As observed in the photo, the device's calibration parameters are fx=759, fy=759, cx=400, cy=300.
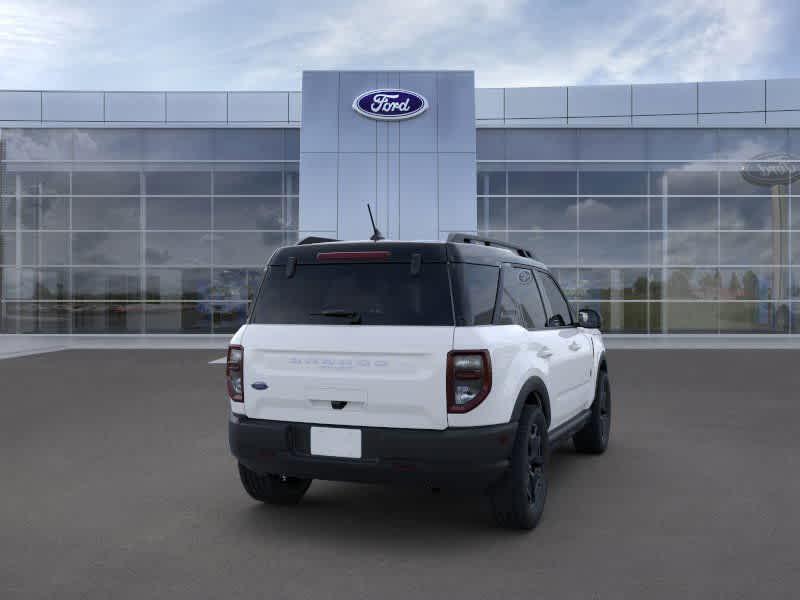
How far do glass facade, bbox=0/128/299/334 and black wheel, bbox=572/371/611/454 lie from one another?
2123cm

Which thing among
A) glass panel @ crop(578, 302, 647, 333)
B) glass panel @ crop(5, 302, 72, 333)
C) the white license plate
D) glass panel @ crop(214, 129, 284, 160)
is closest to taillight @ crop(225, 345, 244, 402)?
the white license plate

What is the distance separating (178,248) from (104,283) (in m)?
2.92

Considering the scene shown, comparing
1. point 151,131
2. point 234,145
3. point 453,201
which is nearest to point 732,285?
point 453,201

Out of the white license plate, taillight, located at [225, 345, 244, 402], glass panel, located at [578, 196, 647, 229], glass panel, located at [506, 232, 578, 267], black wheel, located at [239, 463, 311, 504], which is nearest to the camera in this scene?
the white license plate

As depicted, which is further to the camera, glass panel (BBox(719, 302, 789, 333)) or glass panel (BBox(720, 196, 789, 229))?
glass panel (BBox(720, 196, 789, 229))

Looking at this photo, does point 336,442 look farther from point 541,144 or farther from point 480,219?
point 541,144

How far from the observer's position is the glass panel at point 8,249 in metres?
27.8

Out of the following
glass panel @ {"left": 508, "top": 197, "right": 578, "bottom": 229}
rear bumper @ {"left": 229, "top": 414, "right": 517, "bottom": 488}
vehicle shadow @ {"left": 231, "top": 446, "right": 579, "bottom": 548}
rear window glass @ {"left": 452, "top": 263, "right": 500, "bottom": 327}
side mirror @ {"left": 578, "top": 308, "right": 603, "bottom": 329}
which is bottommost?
vehicle shadow @ {"left": 231, "top": 446, "right": 579, "bottom": 548}

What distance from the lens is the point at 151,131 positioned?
2794 centimetres

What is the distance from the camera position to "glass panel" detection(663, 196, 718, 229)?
27.4 meters

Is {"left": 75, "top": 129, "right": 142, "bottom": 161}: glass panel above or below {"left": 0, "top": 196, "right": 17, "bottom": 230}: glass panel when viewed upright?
above

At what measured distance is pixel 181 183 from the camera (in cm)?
2789

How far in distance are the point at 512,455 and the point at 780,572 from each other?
1.56m

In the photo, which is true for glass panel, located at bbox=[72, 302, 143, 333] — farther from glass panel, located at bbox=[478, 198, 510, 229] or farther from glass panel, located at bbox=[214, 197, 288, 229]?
glass panel, located at bbox=[478, 198, 510, 229]
